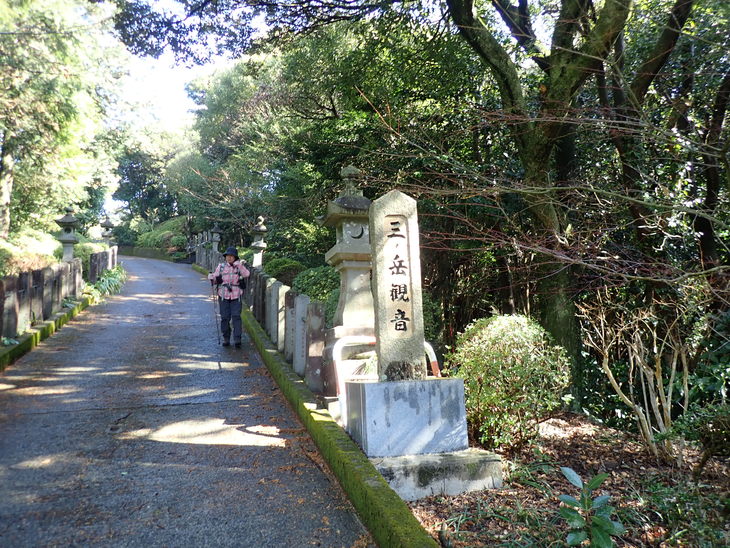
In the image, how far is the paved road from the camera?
339cm

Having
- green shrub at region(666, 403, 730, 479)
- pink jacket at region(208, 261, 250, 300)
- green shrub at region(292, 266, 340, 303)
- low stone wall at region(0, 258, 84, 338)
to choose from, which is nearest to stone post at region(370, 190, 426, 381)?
green shrub at region(666, 403, 730, 479)

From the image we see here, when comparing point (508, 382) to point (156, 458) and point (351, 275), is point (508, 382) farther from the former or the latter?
point (156, 458)

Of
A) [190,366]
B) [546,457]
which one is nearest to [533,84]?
[546,457]

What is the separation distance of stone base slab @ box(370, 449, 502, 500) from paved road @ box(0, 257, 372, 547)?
0.48 meters

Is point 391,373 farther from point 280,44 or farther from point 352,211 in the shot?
point 280,44

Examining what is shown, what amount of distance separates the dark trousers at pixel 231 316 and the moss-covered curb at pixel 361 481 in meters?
2.89

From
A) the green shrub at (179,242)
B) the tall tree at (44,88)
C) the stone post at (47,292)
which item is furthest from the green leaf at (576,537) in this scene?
the green shrub at (179,242)

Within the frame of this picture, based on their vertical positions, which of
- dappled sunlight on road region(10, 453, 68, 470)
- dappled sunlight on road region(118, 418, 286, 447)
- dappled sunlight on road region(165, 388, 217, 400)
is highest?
dappled sunlight on road region(165, 388, 217, 400)

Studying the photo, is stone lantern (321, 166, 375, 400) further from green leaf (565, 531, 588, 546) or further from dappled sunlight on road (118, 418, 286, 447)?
green leaf (565, 531, 588, 546)

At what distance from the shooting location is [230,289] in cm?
872

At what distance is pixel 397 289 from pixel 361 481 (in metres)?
1.71

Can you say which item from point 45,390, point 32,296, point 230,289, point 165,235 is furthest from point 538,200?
point 165,235

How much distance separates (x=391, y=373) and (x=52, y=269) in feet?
27.4

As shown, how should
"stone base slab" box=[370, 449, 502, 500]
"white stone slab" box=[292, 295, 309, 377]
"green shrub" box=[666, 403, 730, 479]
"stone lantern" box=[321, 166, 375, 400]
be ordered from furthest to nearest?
1. "white stone slab" box=[292, 295, 309, 377]
2. "stone lantern" box=[321, 166, 375, 400]
3. "stone base slab" box=[370, 449, 502, 500]
4. "green shrub" box=[666, 403, 730, 479]
